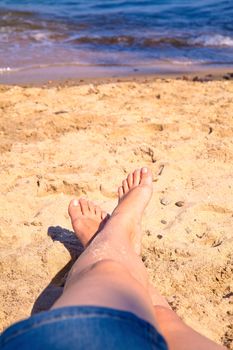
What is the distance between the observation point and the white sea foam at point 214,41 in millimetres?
6734

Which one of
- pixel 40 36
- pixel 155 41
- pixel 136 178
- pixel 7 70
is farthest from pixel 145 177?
pixel 40 36

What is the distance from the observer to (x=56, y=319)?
1126mm

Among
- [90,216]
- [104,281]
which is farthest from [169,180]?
[104,281]

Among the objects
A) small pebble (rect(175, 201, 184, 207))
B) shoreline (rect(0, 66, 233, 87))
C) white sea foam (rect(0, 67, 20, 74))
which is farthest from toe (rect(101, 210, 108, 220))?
white sea foam (rect(0, 67, 20, 74))

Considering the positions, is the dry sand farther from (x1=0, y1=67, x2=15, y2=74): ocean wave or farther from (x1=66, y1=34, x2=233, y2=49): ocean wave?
(x1=66, y1=34, x2=233, y2=49): ocean wave

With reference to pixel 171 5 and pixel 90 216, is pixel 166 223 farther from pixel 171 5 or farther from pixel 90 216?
pixel 171 5

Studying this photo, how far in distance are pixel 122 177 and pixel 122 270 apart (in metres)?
1.18

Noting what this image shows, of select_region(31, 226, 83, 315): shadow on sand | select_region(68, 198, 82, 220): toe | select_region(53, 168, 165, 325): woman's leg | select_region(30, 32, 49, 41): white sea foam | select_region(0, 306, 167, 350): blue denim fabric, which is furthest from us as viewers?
select_region(30, 32, 49, 41): white sea foam

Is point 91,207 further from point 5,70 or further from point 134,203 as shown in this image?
point 5,70

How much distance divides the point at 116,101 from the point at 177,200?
156 cm

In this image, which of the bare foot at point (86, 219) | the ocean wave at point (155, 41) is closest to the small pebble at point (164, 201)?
the bare foot at point (86, 219)

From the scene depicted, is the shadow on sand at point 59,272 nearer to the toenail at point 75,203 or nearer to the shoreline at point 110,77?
the toenail at point 75,203

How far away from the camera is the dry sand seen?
197 centimetres

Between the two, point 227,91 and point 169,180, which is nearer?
point 169,180
